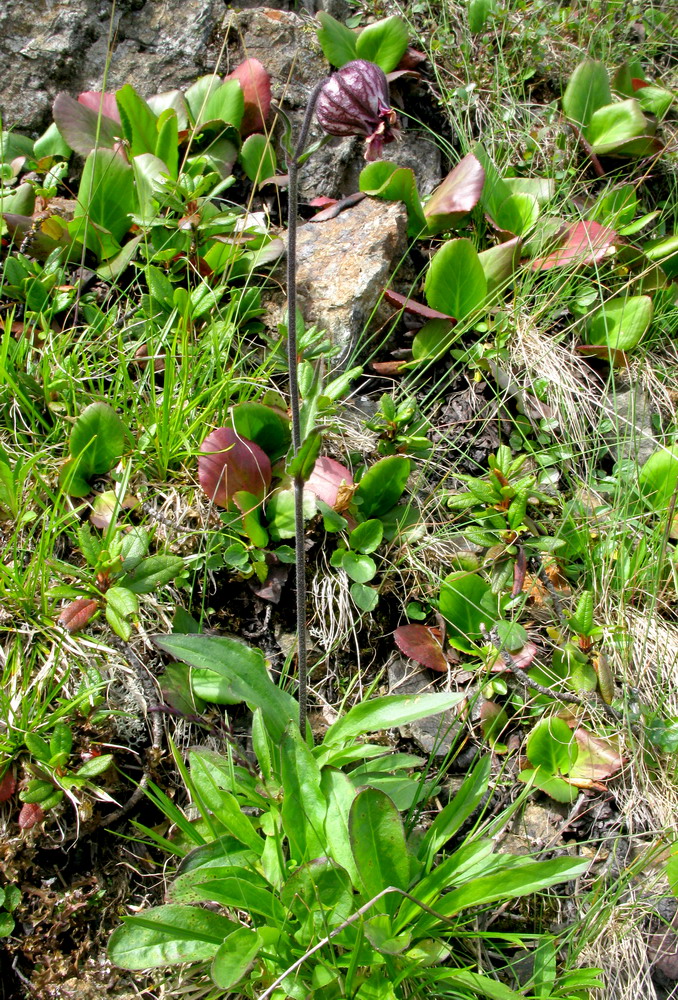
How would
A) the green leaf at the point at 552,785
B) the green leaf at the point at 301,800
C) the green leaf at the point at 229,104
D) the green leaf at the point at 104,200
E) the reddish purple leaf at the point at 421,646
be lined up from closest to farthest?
the green leaf at the point at 301,800 < the green leaf at the point at 552,785 < the reddish purple leaf at the point at 421,646 < the green leaf at the point at 104,200 < the green leaf at the point at 229,104

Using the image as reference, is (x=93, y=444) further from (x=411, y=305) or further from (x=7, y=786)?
(x=411, y=305)

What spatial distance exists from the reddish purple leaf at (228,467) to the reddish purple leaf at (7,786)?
74 centimetres

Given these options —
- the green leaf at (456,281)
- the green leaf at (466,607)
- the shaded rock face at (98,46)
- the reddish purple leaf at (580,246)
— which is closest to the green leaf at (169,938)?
the green leaf at (466,607)

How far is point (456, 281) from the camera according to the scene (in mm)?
2260

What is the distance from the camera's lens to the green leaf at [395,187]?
7.77 ft

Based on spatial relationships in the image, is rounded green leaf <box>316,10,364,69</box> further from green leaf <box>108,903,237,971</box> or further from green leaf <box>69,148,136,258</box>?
green leaf <box>108,903,237,971</box>

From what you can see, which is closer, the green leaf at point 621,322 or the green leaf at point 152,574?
the green leaf at point 152,574

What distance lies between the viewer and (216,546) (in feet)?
5.90

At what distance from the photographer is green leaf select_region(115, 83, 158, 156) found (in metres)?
2.29

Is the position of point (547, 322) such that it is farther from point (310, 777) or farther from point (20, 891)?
point (20, 891)

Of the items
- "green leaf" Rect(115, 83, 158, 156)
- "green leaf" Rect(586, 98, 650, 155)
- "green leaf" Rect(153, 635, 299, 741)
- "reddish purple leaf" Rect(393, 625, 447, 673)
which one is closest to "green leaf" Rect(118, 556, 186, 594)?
"green leaf" Rect(153, 635, 299, 741)

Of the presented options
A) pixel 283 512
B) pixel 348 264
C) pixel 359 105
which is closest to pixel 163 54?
pixel 359 105

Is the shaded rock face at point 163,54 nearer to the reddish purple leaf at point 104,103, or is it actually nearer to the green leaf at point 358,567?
the reddish purple leaf at point 104,103

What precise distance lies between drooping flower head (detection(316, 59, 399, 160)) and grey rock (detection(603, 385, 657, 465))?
3.90 ft
